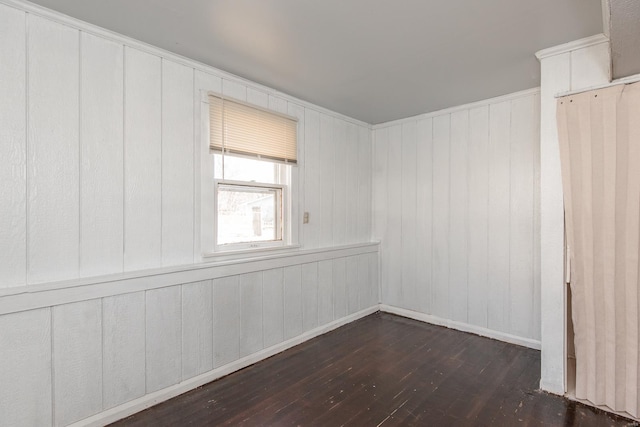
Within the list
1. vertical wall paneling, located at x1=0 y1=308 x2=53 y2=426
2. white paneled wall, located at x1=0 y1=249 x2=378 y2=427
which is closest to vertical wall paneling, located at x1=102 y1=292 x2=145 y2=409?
white paneled wall, located at x1=0 y1=249 x2=378 y2=427

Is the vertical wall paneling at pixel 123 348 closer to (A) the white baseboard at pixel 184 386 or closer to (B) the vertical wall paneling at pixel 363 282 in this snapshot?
(A) the white baseboard at pixel 184 386

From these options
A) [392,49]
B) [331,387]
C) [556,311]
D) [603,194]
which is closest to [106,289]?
[331,387]

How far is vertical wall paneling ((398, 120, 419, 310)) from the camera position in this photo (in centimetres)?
419

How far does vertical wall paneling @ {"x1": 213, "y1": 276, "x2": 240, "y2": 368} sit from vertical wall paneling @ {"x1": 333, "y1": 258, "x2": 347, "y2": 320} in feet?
4.49

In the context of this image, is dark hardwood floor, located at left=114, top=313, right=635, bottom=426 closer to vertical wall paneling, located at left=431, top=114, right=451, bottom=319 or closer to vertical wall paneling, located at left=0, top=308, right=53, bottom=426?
vertical wall paneling, located at left=0, top=308, right=53, bottom=426

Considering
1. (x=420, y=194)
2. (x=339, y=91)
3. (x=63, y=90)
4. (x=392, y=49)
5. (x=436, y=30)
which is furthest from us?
(x=420, y=194)

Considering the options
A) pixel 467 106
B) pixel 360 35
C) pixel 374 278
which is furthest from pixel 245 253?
pixel 467 106

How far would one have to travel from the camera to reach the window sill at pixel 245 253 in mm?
2734

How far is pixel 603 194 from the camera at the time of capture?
7.30ft

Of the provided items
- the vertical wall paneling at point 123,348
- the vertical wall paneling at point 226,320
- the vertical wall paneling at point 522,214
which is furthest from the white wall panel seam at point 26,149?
the vertical wall paneling at point 522,214

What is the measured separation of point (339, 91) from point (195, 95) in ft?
4.54

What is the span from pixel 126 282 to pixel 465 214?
3.36 meters

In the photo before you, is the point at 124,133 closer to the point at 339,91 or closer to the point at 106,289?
the point at 106,289

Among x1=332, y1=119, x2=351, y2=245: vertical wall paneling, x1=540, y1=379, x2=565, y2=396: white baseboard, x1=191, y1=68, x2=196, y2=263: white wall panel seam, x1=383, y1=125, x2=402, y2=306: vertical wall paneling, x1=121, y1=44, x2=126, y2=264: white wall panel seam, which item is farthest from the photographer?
x1=383, y1=125, x2=402, y2=306: vertical wall paneling
